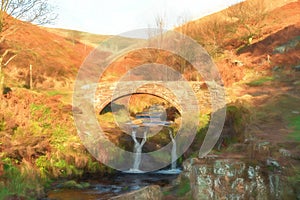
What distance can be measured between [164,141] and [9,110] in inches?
391

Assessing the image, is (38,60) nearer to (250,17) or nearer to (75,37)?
(250,17)

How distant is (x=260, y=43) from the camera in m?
35.8

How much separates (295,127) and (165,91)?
36.8ft

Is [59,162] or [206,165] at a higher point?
[206,165]

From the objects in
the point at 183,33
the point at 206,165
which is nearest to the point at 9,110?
the point at 206,165

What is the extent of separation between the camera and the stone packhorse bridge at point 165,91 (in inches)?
891

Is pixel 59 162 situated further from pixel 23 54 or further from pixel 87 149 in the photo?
pixel 23 54

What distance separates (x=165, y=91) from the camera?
928 inches

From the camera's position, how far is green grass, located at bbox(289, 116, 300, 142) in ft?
39.2

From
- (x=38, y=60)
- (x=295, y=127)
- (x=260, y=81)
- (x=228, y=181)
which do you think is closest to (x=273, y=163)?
(x=228, y=181)

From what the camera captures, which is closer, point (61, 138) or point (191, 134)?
point (61, 138)

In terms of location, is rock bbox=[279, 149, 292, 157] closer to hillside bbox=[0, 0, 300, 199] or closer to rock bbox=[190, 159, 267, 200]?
hillside bbox=[0, 0, 300, 199]

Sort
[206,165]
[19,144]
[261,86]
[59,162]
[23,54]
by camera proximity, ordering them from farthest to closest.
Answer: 1. [23,54]
2. [261,86]
3. [59,162]
4. [19,144]
5. [206,165]

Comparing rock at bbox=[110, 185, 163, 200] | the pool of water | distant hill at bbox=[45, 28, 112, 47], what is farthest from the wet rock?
distant hill at bbox=[45, 28, 112, 47]
